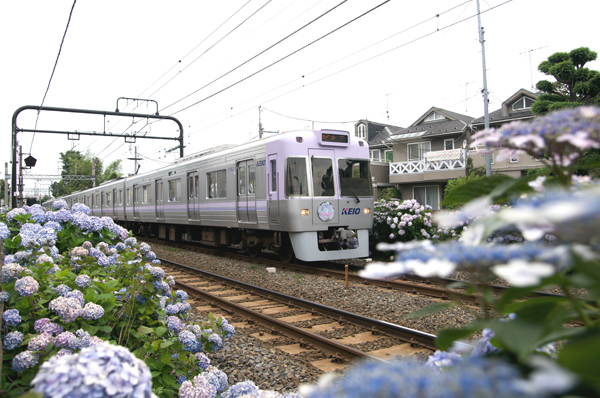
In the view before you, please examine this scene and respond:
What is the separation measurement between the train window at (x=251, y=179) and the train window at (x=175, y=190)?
17.5 feet

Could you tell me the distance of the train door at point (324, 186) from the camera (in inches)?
397

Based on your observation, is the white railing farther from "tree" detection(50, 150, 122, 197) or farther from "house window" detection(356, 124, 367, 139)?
"tree" detection(50, 150, 122, 197)

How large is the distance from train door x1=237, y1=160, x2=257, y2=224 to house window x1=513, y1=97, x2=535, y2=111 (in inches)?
951

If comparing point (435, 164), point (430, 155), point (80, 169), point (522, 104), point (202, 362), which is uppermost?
point (80, 169)

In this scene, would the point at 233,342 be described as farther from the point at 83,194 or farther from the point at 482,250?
the point at 83,194

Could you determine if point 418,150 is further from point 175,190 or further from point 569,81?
point 175,190

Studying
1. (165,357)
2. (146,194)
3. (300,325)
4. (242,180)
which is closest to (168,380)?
(165,357)

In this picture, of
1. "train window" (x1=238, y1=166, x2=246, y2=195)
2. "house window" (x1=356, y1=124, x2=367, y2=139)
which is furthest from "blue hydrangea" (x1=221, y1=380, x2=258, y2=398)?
"house window" (x1=356, y1=124, x2=367, y2=139)

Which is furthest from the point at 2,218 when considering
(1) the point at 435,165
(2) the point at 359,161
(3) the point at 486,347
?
(1) the point at 435,165

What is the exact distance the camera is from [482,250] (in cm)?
82

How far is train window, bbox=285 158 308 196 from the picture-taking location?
9.85 metres

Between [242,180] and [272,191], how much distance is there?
5.63ft

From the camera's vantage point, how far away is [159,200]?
1786cm

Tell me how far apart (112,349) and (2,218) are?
17.3ft
